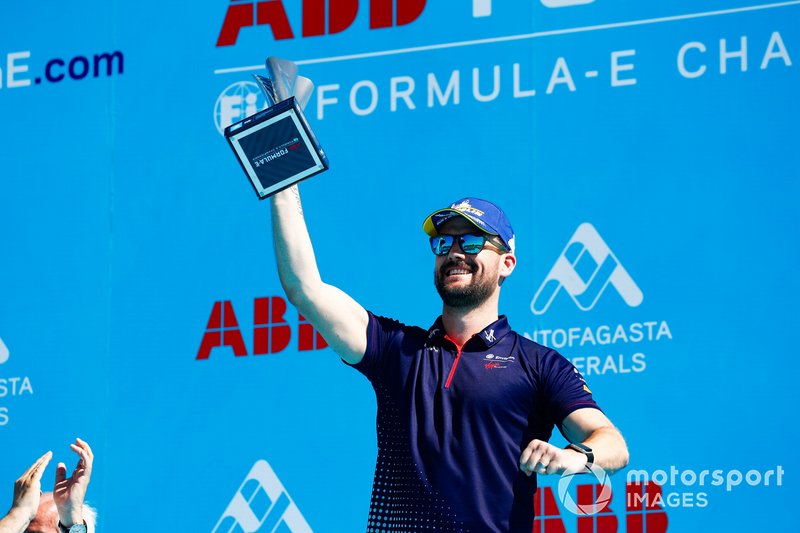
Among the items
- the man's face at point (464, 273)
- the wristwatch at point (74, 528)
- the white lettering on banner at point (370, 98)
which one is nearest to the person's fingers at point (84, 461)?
the wristwatch at point (74, 528)

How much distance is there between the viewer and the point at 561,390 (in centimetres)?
382

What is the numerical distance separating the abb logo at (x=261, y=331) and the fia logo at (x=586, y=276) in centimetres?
88

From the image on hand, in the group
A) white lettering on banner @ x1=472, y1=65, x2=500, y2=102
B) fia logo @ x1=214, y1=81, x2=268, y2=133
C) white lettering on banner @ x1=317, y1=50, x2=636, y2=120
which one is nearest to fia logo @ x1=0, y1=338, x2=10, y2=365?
fia logo @ x1=214, y1=81, x2=268, y2=133

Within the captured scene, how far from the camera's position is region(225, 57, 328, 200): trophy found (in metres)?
3.82

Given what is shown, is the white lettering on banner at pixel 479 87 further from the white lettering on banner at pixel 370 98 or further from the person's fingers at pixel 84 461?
the person's fingers at pixel 84 461

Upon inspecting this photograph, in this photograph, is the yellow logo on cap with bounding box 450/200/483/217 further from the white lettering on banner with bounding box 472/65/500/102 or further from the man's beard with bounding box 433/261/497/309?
the white lettering on banner with bounding box 472/65/500/102

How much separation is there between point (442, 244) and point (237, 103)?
191 centimetres

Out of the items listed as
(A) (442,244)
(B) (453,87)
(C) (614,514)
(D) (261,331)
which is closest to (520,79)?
(B) (453,87)

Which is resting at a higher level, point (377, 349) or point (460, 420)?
point (377, 349)

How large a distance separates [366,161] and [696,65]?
126 cm

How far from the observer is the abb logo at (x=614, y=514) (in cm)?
468

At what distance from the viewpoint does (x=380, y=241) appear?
535 cm

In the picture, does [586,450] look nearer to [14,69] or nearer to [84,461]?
[84,461]

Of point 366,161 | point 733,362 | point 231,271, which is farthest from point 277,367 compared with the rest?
point 733,362
